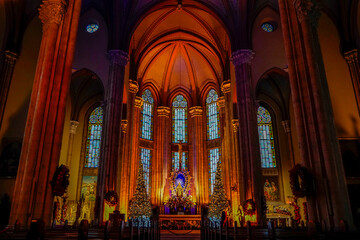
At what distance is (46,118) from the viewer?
931 centimetres

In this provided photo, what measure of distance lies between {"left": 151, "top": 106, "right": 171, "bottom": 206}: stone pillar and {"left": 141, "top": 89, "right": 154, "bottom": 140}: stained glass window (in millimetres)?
598

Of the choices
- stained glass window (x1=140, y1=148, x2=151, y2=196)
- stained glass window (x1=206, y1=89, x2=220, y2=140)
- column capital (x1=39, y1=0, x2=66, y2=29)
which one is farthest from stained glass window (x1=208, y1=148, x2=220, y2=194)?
column capital (x1=39, y1=0, x2=66, y2=29)

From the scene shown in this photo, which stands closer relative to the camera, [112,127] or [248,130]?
[248,130]

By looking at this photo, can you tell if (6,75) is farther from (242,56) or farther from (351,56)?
(351,56)

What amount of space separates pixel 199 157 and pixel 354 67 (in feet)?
52.2

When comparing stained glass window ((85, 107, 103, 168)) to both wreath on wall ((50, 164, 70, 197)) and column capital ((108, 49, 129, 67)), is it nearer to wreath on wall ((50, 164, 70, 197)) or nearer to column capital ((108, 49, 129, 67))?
column capital ((108, 49, 129, 67))

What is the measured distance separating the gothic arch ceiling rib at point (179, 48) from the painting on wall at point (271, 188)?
9.46 m

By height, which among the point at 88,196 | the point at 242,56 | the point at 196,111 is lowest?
the point at 88,196

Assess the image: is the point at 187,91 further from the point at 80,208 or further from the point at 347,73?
the point at 347,73

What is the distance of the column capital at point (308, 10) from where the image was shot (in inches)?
389

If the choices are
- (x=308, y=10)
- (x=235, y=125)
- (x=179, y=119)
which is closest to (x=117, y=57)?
(x=235, y=125)

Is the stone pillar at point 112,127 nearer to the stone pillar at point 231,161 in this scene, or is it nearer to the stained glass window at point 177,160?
the stone pillar at point 231,161

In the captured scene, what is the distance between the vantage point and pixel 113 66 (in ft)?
58.4

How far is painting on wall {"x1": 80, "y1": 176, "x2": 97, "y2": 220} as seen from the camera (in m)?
23.0
